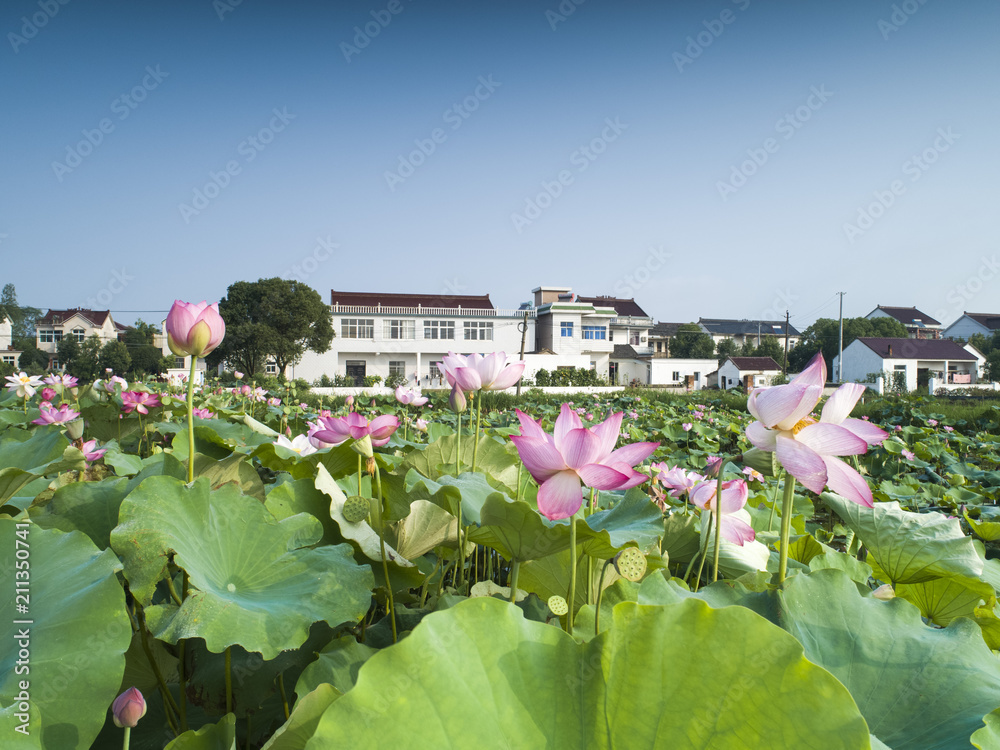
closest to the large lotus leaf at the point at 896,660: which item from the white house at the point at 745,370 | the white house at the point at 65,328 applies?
the white house at the point at 745,370

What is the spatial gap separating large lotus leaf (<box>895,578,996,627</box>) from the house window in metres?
27.5

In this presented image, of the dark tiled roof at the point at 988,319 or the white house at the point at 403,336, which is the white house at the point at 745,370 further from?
the dark tiled roof at the point at 988,319

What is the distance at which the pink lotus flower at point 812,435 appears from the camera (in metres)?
0.59

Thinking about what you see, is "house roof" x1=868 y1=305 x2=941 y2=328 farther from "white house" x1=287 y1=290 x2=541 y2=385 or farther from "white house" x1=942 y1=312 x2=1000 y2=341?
"white house" x1=287 y1=290 x2=541 y2=385

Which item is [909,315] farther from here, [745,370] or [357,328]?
[357,328]

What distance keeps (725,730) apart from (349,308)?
28.2 m

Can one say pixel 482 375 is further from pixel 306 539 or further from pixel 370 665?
pixel 370 665

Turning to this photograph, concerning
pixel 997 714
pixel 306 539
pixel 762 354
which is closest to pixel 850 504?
pixel 997 714

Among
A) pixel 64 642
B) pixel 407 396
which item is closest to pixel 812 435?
pixel 64 642

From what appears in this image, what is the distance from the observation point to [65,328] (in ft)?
116

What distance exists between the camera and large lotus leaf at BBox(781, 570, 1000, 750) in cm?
52

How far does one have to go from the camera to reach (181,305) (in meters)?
0.80

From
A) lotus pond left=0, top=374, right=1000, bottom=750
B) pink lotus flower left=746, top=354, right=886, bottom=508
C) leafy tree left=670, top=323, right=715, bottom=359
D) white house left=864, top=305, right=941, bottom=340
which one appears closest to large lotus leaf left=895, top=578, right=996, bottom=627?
lotus pond left=0, top=374, right=1000, bottom=750

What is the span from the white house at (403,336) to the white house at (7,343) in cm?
2279
